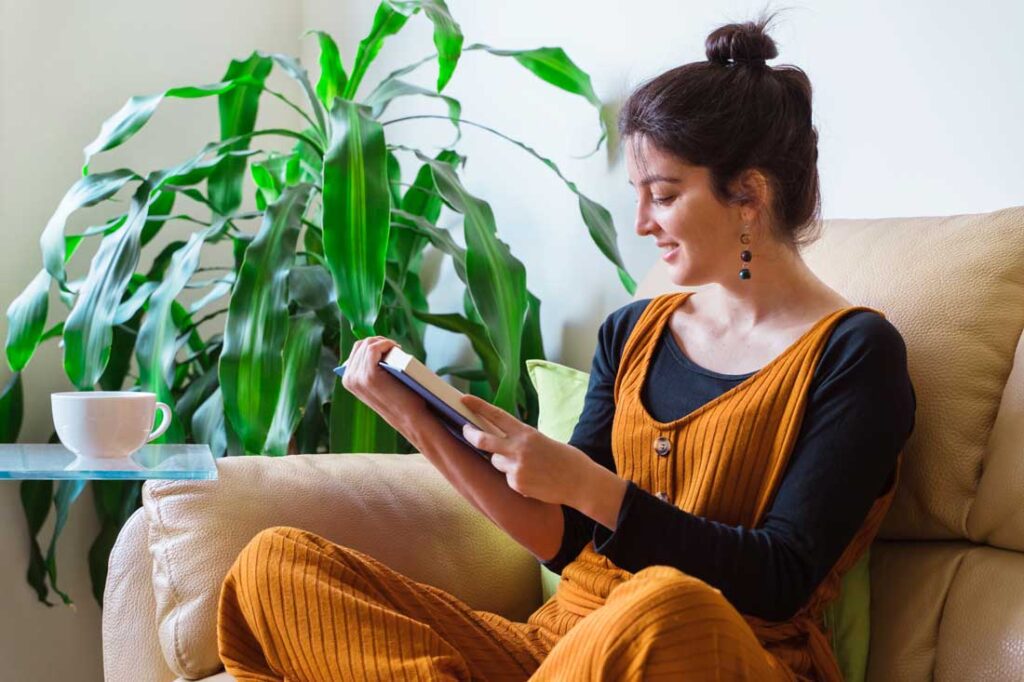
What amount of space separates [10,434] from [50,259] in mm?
396

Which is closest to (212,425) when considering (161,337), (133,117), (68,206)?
(161,337)

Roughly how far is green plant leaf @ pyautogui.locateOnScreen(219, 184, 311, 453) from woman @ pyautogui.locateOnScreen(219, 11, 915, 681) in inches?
19.1

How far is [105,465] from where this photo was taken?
1.19 metres

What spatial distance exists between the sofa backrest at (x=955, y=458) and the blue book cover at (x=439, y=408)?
454 mm

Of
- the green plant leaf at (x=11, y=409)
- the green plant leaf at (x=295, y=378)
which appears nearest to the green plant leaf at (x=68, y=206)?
the green plant leaf at (x=11, y=409)

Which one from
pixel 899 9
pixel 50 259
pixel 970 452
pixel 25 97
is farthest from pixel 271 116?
pixel 970 452

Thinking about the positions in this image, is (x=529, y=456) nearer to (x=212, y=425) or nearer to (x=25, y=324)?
(x=212, y=425)

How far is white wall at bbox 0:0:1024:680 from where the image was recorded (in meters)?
1.51

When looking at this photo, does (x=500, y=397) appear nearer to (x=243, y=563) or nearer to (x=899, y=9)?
(x=243, y=563)

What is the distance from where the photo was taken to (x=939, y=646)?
117cm

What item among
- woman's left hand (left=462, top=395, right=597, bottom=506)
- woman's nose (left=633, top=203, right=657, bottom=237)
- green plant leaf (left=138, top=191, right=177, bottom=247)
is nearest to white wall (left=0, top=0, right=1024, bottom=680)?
green plant leaf (left=138, top=191, right=177, bottom=247)

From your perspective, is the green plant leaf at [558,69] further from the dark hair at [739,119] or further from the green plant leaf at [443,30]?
the dark hair at [739,119]

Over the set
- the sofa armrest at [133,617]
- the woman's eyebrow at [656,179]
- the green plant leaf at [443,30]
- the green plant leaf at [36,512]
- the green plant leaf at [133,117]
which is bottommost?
the green plant leaf at [36,512]

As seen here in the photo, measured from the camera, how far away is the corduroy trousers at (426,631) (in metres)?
0.85
